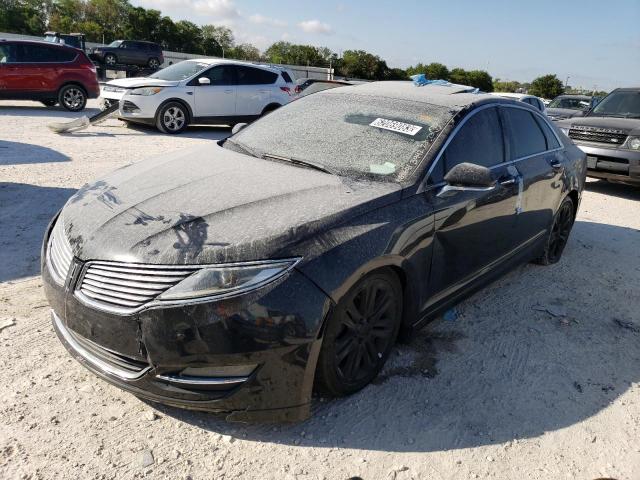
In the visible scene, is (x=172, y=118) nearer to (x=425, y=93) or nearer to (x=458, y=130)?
(x=425, y=93)

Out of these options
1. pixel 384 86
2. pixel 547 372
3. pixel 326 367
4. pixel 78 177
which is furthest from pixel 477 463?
pixel 78 177

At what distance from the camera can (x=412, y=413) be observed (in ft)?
9.16

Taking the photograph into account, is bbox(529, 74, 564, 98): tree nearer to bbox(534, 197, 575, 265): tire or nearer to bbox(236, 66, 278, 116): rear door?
bbox(236, 66, 278, 116): rear door

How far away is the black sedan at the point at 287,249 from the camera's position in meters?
2.28

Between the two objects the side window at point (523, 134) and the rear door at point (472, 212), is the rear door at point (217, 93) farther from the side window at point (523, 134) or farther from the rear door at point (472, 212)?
the rear door at point (472, 212)

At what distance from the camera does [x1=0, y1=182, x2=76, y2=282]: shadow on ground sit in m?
4.06

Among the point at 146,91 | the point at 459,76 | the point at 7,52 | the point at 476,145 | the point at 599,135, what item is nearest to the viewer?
the point at 476,145

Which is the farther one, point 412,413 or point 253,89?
point 253,89

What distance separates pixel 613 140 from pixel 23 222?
881 cm

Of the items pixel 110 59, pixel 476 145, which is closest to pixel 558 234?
pixel 476 145

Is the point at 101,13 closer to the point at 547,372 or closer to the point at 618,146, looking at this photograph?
the point at 618,146

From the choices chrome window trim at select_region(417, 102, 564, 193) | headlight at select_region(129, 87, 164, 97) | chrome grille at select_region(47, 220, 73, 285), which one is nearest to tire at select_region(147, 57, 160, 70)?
headlight at select_region(129, 87, 164, 97)

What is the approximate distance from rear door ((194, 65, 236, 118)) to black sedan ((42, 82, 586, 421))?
26.4ft

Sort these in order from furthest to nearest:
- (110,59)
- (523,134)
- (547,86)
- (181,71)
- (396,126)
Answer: (547,86) → (110,59) → (181,71) → (523,134) → (396,126)
